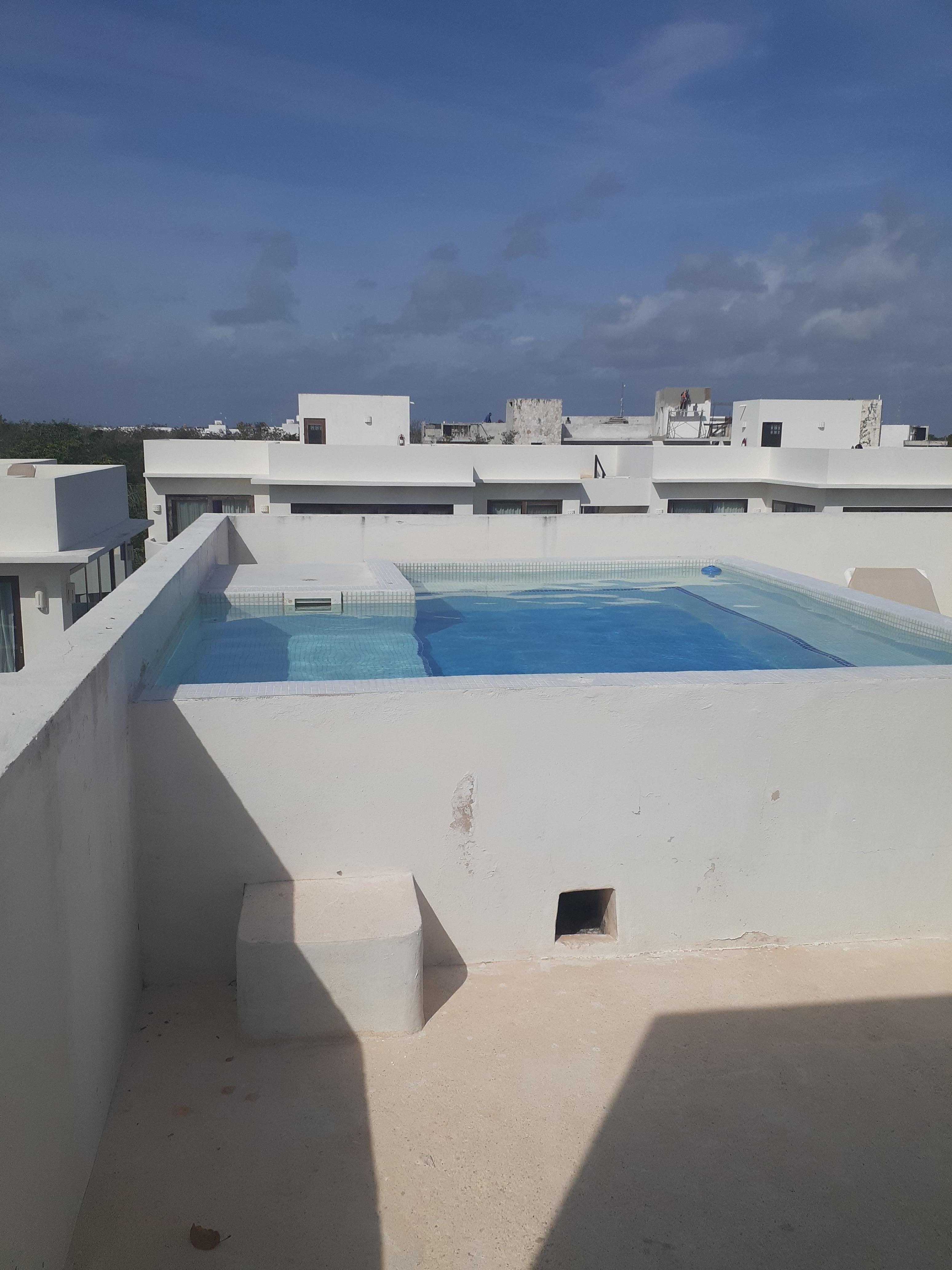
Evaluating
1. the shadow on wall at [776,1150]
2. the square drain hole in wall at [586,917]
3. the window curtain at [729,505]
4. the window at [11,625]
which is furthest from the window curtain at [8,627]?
the window curtain at [729,505]

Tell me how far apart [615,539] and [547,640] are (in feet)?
13.0

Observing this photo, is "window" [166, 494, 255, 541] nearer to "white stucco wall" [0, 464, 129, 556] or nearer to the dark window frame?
"white stucco wall" [0, 464, 129, 556]

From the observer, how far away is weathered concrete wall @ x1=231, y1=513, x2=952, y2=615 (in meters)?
11.8

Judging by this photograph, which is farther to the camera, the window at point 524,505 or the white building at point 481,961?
the window at point 524,505

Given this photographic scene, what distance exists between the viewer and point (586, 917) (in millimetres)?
5609

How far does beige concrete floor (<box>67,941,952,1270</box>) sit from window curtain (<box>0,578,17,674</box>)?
8293 millimetres

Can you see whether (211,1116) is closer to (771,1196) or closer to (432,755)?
(432,755)

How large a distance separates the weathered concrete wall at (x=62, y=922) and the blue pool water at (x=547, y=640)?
4.93ft

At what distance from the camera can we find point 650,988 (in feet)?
16.7

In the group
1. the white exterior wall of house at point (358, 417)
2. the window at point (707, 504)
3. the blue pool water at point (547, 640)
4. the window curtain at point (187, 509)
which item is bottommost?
the blue pool water at point (547, 640)

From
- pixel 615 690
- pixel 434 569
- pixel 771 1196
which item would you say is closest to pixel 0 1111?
pixel 771 1196

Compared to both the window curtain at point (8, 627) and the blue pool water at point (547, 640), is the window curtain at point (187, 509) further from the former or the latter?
the blue pool water at point (547, 640)

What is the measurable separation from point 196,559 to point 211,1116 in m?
5.44

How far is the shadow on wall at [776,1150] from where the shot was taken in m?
3.45
